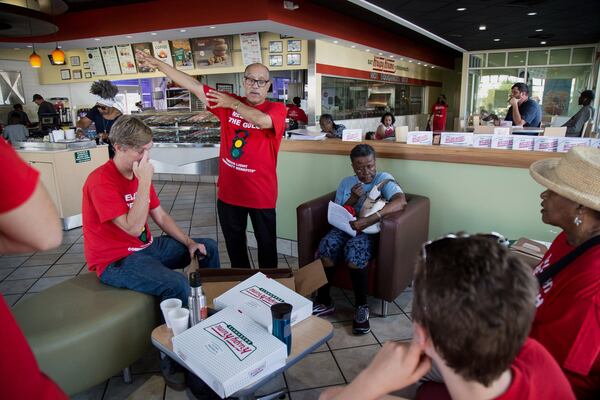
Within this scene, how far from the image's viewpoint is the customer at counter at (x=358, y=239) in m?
2.55

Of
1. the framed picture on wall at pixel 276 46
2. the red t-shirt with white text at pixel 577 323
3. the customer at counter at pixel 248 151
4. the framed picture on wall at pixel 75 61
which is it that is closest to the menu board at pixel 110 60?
the framed picture on wall at pixel 75 61

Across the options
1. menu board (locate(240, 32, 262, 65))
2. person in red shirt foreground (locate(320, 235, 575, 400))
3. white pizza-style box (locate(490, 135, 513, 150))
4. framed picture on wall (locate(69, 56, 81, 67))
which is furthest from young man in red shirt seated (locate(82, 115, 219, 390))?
framed picture on wall (locate(69, 56, 81, 67))

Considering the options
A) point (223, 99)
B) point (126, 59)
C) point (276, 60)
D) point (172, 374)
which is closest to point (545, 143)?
point (223, 99)

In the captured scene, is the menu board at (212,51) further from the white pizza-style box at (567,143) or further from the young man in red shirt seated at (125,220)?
the white pizza-style box at (567,143)

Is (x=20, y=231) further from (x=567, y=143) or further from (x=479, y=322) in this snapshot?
(x=567, y=143)

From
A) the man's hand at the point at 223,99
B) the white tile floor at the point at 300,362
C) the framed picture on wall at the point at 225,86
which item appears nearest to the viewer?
the white tile floor at the point at 300,362

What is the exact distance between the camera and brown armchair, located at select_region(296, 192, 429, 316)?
8.21 feet

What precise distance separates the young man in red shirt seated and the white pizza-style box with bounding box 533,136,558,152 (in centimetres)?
251

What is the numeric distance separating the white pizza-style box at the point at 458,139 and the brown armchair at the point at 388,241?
51 centimetres

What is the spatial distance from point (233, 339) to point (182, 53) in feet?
24.0

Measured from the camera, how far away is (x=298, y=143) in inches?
144

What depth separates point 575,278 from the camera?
117 centimetres

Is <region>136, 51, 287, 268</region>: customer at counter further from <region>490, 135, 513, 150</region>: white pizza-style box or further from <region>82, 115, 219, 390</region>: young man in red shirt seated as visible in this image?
<region>490, 135, 513, 150</region>: white pizza-style box

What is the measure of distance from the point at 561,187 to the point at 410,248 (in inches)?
56.1
